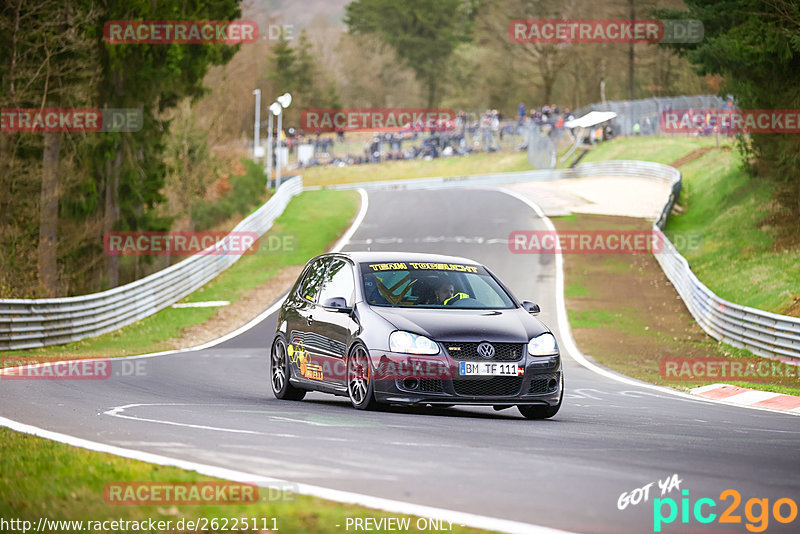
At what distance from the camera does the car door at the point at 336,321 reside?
38.8 ft

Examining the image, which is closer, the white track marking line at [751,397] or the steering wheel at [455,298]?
the steering wheel at [455,298]

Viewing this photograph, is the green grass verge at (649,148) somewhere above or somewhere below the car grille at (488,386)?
above

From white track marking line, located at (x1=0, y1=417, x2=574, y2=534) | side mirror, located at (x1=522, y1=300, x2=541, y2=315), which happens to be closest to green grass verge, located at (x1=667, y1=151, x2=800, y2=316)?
side mirror, located at (x1=522, y1=300, x2=541, y2=315)

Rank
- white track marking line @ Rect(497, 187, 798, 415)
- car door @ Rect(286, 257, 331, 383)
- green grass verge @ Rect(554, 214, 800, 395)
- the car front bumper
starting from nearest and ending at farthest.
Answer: the car front bumper, car door @ Rect(286, 257, 331, 383), white track marking line @ Rect(497, 187, 798, 415), green grass verge @ Rect(554, 214, 800, 395)

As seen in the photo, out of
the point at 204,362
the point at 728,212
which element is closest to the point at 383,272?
the point at 204,362

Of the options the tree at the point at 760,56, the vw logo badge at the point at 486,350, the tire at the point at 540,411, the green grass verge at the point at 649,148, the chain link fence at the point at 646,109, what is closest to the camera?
the vw logo badge at the point at 486,350

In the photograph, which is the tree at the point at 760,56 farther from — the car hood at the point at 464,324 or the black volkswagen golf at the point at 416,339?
the car hood at the point at 464,324

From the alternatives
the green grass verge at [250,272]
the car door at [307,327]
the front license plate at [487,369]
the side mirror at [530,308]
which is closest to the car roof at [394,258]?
the car door at [307,327]

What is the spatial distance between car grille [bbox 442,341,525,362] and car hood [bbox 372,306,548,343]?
2.0 inches

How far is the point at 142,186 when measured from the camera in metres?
39.5

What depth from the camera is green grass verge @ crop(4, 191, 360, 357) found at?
81.5 ft

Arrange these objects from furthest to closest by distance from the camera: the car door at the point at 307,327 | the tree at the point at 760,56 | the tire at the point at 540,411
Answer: the tree at the point at 760,56 < the car door at the point at 307,327 < the tire at the point at 540,411

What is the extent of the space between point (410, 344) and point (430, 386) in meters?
0.43

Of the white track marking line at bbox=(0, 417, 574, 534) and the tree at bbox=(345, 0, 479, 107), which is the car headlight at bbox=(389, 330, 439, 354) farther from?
the tree at bbox=(345, 0, 479, 107)
